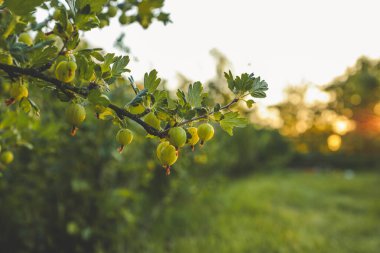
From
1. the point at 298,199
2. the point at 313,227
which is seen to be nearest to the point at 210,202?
the point at 313,227

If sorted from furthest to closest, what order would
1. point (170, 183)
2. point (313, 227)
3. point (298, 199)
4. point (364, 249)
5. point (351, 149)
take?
point (351, 149)
point (298, 199)
point (313, 227)
point (364, 249)
point (170, 183)

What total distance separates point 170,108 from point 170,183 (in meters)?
3.27

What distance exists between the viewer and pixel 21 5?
0.75 meters

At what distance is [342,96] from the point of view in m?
36.2

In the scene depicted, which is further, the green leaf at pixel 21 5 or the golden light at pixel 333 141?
the golden light at pixel 333 141

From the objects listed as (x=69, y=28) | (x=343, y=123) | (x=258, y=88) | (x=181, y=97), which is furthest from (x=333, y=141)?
(x=69, y=28)

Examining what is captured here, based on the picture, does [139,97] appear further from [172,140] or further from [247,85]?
[247,85]

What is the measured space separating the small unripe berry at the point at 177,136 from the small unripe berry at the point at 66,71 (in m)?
0.28

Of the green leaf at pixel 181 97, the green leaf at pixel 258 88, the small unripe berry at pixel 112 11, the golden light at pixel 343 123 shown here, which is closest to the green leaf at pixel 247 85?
the green leaf at pixel 258 88

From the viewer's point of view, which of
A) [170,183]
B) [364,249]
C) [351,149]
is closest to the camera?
[170,183]

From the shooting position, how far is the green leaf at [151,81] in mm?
880

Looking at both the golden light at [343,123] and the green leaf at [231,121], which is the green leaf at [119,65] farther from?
the golden light at [343,123]

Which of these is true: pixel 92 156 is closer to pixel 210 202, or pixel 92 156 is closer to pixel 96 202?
pixel 96 202

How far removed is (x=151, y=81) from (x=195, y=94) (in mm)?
122
